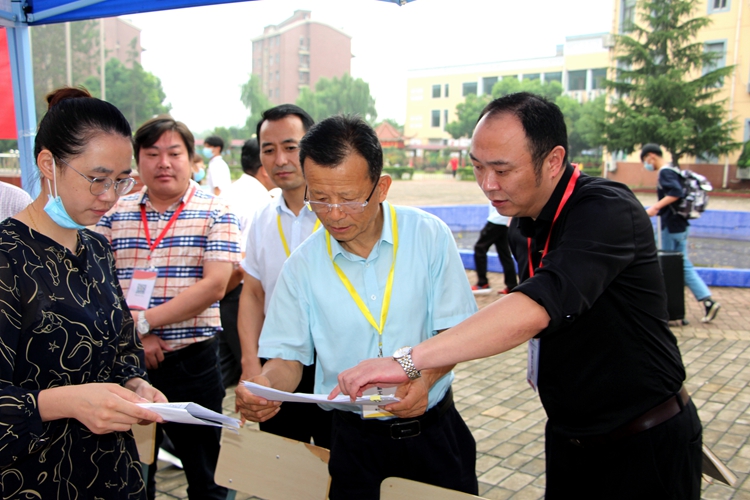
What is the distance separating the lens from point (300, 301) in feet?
6.57

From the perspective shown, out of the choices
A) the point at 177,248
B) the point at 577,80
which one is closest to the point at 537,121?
the point at 177,248

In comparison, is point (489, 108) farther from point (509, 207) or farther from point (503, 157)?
point (509, 207)

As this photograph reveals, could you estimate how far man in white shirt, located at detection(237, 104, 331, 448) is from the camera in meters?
2.64

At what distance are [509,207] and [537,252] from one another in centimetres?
22

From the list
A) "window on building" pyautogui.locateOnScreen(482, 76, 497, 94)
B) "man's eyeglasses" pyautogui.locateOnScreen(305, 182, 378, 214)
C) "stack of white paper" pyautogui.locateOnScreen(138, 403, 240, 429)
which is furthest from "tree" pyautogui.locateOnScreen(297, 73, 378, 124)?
"stack of white paper" pyautogui.locateOnScreen(138, 403, 240, 429)

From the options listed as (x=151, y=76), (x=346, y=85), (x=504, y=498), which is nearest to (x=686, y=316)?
(x=504, y=498)

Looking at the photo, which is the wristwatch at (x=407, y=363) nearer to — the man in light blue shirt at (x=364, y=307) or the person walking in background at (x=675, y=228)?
the man in light blue shirt at (x=364, y=307)

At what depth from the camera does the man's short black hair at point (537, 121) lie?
1778 millimetres

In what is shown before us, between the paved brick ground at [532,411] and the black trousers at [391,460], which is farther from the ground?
the black trousers at [391,460]

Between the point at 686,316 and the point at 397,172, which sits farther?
the point at 397,172

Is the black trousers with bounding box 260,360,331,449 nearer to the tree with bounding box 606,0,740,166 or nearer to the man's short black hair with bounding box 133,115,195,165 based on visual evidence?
the man's short black hair with bounding box 133,115,195,165

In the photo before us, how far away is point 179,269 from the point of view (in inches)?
112

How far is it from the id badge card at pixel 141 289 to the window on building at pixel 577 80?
67377mm

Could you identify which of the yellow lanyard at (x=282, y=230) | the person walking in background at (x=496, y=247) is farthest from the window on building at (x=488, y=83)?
the yellow lanyard at (x=282, y=230)
